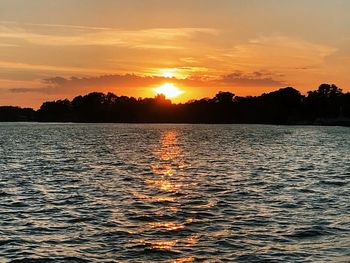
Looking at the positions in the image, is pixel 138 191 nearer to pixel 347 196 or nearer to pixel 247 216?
pixel 247 216

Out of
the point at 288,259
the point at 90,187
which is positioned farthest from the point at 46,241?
the point at 90,187

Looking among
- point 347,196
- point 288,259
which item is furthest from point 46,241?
point 347,196

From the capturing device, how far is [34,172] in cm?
5069

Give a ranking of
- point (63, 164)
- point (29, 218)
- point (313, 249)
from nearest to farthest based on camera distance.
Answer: point (313, 249), point (29, 218), point (63, 164)

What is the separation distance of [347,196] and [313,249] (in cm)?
1452

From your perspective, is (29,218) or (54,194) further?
(54,194)

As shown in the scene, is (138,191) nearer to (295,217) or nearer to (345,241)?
(295,217)

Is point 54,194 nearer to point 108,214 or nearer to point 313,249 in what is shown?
point 108,214

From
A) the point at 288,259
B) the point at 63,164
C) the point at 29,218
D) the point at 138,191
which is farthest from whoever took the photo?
the point at 63,164

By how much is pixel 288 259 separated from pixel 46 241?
10578mm

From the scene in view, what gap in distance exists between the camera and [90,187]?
3922cm

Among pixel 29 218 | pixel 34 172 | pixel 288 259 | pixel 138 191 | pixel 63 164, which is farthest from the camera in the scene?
pixel 63 164

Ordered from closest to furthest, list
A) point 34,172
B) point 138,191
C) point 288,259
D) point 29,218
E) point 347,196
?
point 288,259 → point 29,218 → point 347,196 → point 138,191 → point 34,172

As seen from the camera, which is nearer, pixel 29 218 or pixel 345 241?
pixel 345 241
